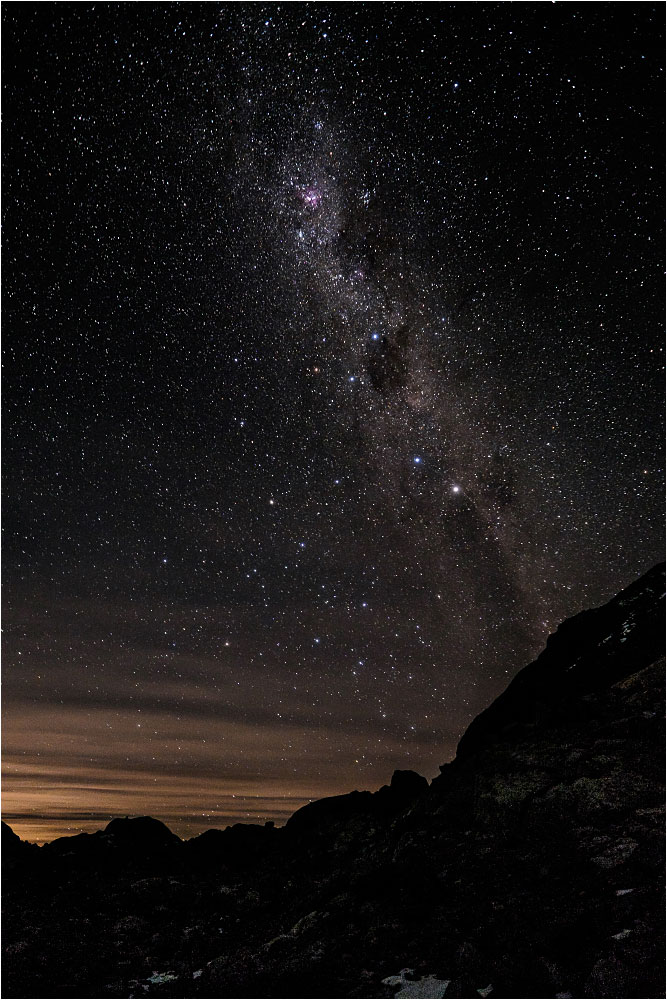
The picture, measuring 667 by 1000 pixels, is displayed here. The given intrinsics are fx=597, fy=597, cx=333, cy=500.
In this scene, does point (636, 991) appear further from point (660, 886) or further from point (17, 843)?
point (17, 843)

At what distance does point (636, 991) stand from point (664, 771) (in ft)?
22.4

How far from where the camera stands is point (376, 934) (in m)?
13.2

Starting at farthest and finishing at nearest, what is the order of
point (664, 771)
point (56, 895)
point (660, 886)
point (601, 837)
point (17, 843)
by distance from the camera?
1. point (17, 843)
2. point (56, 895)
3. point (664, 771)
4. point (601, 837)
5. point (660, 886)

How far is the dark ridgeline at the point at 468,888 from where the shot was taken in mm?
10836

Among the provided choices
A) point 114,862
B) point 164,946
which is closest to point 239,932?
point 164,946

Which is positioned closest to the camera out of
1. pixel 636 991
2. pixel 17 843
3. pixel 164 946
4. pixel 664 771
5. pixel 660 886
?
pixel 636 991

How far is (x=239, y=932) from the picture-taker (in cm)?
1719

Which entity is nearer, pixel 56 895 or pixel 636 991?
pixel 636 991

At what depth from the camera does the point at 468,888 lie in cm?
1377

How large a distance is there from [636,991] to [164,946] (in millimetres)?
12895

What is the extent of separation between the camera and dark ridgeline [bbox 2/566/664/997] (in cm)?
1084

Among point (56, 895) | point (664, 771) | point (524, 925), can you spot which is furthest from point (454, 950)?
point (56, 895)

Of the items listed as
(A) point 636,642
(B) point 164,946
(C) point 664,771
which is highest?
(A) point 636,642

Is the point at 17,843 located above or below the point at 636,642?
below
